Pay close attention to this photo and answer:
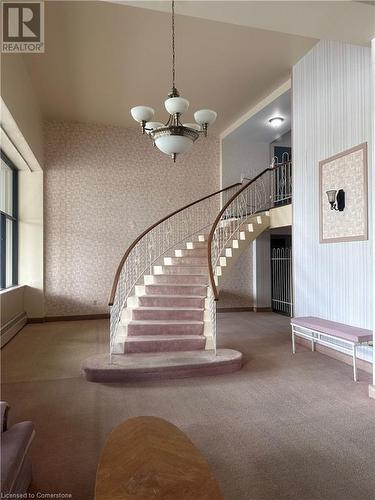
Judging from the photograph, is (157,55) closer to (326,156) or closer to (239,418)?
(326,156)

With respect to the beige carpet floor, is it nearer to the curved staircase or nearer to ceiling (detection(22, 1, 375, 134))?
the curved staircase

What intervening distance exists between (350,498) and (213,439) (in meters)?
1.04

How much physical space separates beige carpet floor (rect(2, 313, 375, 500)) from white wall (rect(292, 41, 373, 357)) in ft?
2.83

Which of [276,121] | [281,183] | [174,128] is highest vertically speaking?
[276,121]

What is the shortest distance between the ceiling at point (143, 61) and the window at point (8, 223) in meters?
1.58

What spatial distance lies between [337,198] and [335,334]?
1.86 m

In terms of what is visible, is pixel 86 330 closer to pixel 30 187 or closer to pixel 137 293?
pixel 137 293

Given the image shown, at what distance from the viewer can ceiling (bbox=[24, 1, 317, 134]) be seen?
479 cm

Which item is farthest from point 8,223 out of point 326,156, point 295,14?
point 295,14

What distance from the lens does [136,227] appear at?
8.72 meters

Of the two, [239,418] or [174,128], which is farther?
[174,128]

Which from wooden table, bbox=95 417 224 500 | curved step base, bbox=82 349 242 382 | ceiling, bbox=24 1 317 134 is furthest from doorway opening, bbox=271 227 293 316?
wooden table, bbox=95 417 224 500

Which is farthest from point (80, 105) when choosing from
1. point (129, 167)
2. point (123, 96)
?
point (129, 167)

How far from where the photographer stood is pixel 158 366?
433 cm
